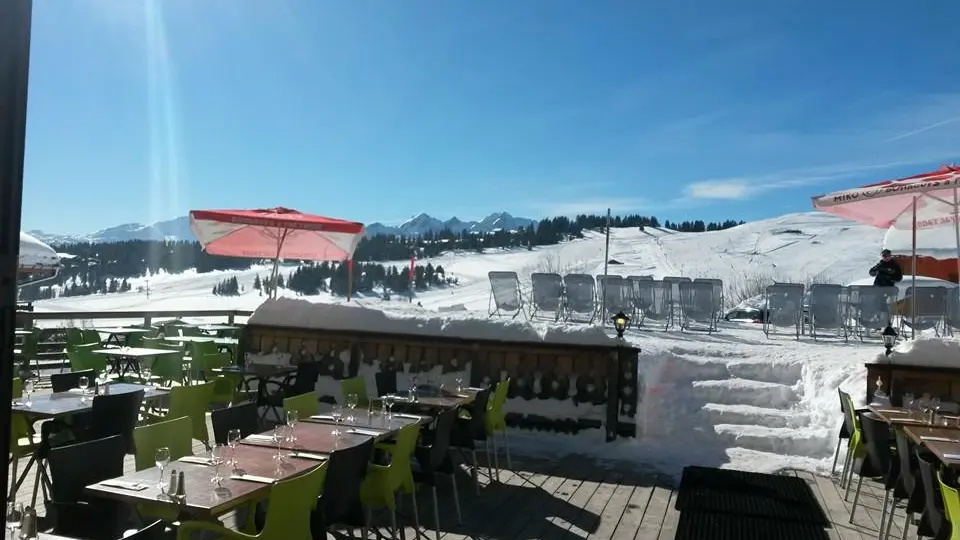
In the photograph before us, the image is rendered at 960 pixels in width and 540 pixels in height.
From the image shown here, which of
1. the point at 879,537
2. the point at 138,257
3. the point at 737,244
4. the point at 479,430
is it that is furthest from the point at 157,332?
the point at 737,244

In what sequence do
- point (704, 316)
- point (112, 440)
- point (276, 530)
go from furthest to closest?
1. point (704, 316)
2. point (112, 440)
3. point (276, 530)

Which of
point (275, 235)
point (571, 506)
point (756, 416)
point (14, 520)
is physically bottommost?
point (571, 506)

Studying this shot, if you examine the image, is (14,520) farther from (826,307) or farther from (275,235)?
(826,307)

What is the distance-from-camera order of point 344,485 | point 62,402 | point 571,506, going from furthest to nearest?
point 571,506 → point 62,402 → point 344,485

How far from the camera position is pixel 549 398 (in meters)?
7.49

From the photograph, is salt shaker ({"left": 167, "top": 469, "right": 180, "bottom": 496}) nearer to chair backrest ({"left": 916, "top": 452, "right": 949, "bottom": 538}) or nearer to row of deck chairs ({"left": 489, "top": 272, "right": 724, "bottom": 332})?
chair backrest ({"left": 916, "top": 452, "right": 949, "bottom": 538})

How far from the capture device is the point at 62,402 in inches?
195

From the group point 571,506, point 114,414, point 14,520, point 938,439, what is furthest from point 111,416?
point 938,439

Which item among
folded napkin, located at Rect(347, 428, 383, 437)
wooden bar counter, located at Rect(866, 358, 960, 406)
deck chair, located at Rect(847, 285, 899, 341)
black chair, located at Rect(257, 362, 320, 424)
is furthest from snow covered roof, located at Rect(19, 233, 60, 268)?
deck chair, located at Rect(847, 285, 899, 341)

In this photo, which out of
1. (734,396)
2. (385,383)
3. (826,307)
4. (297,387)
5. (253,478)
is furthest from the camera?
(826,307)

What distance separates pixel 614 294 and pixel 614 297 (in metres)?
0.05

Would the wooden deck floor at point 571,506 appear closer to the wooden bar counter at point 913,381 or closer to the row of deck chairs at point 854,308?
the wooden bar counter at point 913,381

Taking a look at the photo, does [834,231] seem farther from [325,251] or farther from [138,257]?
[325,251]

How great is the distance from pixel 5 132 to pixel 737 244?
6548 cm
